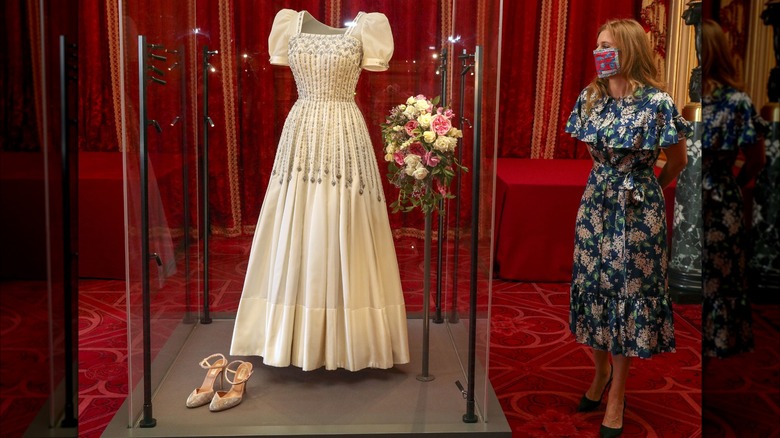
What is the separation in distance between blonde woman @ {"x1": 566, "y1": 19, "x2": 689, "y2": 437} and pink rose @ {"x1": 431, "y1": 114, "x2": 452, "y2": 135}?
1.48 feet

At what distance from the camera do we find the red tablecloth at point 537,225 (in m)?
4.68

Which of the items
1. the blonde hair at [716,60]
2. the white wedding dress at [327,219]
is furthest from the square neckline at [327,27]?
the blonde hair at [716,60]

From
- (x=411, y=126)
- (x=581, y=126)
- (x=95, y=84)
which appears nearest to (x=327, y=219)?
(x=411, y=126)

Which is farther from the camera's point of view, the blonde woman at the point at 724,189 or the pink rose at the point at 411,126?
the pink rose at the point at 411,126

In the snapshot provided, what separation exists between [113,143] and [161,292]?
9.95 ft

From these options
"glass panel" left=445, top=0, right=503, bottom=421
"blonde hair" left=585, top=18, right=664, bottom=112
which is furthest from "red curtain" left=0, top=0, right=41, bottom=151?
"blonde hair" left=585, top=18, right=664, bottom=112

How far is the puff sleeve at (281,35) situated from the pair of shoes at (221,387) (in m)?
1.14

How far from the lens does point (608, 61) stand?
2.60m

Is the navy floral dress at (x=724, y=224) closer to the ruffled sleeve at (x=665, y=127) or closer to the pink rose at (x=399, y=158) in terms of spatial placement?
the ruffled sleeve at (x=665, y=127)

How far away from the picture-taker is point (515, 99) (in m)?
6.01

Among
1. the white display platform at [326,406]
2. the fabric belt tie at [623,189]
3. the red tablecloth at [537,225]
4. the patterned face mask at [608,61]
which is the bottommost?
the white display platform at [326,406]

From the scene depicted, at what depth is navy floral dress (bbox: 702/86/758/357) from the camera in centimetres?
84

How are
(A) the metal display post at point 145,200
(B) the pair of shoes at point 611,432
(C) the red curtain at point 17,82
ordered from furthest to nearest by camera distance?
(B) the pair of shoes at point 611,432, (A) the metal display post at point 145,200, (C) the red curtain at point 17,82

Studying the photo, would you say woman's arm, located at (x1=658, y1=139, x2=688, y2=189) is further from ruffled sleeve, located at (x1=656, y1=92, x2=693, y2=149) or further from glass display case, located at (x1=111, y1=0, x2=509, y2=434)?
glass display case, located at (x1=111, y1=0, x2=509, y2=434)
